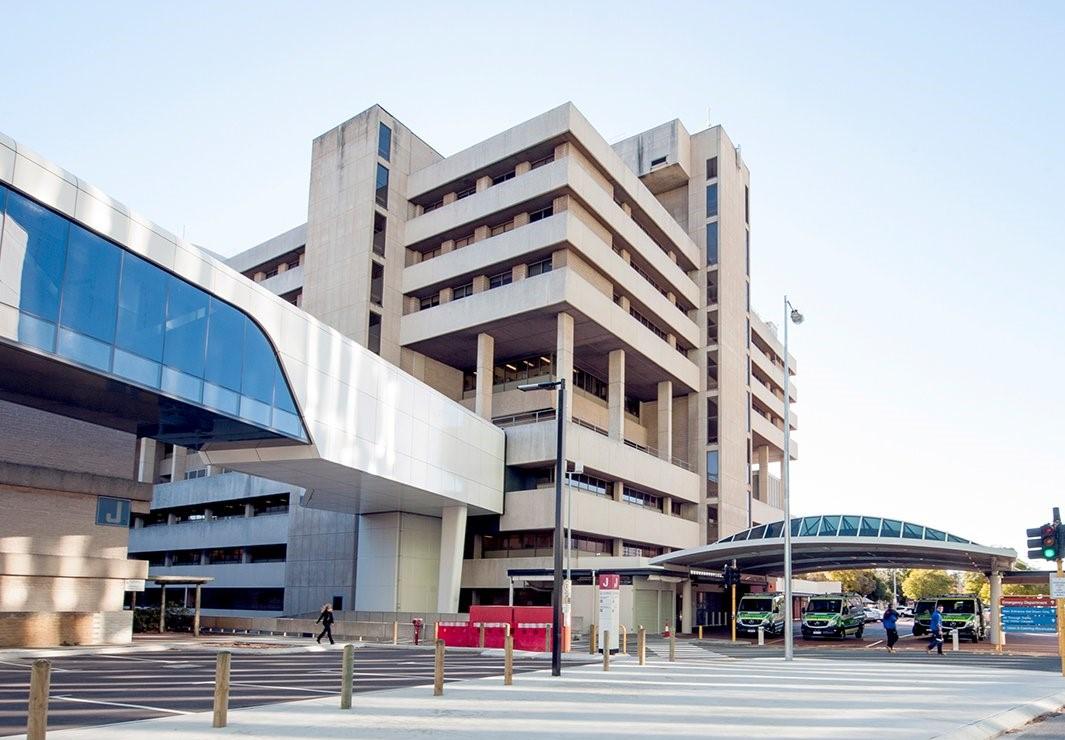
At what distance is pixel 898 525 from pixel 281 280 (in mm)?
44526

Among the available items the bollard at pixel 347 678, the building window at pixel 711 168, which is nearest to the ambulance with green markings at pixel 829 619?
the building window at pixel 711 168

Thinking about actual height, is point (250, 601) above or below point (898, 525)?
below

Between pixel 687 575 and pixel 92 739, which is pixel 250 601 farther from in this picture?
pixel 92 739

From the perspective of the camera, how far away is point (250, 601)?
66.2 metres

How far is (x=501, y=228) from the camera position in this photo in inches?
2235

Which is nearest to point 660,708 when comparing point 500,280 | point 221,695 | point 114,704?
point 221,695

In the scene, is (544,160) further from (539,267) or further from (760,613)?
(760,613)

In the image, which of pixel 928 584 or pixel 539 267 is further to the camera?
pixel 928 584

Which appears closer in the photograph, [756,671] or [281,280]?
[756,671]

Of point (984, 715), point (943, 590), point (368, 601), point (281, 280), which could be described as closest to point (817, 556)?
point (368, 601)

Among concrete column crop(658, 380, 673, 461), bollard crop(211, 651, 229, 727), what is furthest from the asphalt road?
concrete column crop(658, 380, 673, 461)

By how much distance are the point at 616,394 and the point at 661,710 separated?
4120 centimetres

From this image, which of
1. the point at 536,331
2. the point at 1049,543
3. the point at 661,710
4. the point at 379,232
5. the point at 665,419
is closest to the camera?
the point at 661,710

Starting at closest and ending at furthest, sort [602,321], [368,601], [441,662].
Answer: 1. [441,662]
2. [368,601]
3. [602,321]
